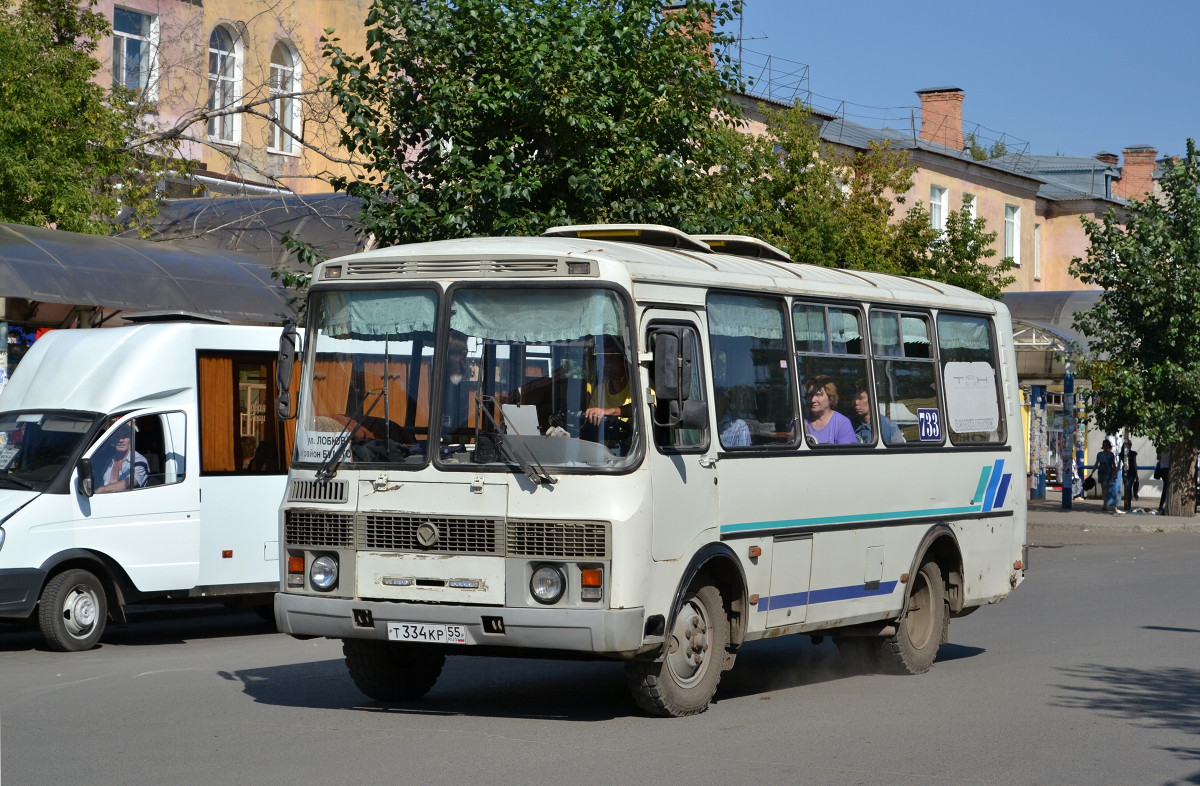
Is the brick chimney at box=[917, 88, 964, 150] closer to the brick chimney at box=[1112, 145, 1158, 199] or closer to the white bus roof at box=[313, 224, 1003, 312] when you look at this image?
the brick chimney at box=[1112, 145, 1158, 199]

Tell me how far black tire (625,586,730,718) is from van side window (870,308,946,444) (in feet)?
8.34

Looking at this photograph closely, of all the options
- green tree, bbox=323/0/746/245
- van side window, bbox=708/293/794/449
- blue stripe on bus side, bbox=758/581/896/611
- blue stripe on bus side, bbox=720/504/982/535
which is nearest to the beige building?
green tree, bbox=323/0/746/245

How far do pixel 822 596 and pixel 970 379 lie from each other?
113 inches

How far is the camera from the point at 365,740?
842 cm

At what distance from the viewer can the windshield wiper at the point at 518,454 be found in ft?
28.4

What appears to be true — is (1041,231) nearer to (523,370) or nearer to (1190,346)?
(1190,346)

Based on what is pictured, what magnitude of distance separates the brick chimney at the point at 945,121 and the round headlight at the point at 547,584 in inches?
2038

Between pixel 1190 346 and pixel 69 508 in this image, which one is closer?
pixel 69 508

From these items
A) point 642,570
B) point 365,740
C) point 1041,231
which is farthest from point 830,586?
point 1041,231

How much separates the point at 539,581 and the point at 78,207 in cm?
1447

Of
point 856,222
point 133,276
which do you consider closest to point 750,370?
point 133,276

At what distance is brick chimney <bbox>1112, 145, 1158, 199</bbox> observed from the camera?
70.8 meters

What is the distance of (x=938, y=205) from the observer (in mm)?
51719

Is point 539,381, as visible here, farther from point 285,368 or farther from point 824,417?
point 824,417
